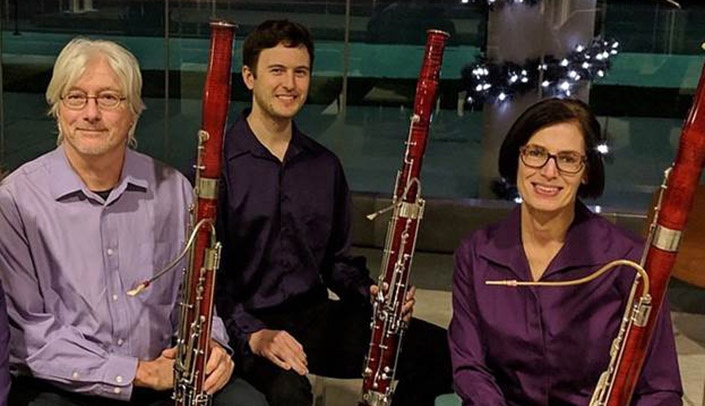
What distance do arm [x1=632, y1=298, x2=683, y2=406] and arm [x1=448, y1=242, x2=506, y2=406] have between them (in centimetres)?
27

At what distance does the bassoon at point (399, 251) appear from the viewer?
86.6 inches

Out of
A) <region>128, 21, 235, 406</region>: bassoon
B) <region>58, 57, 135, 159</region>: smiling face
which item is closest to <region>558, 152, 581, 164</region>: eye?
<region>128, 21, 235, 406</region>: bassoon

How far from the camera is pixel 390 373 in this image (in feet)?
7.42

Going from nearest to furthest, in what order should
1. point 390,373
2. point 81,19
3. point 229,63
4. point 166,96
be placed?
point 229,63, point 390,373, point 166,96, point 81,19

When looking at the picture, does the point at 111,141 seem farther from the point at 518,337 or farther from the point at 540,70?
the point at 540,70

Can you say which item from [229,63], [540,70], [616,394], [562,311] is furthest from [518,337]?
[540,70]

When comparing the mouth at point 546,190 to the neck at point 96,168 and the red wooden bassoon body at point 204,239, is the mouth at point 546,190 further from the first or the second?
the neck at point 96,168

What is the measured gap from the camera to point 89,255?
2047 mm

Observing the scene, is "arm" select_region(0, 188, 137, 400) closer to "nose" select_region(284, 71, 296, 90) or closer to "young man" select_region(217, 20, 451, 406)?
"young man" select_region(217, 20, 451, 406)

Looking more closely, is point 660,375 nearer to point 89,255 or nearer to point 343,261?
point 343,261

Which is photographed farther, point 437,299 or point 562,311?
point 437,299

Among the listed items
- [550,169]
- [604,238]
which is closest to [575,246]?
[604,238]

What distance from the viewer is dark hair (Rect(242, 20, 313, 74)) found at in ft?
8.30

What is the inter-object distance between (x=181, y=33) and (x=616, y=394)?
4.96 m
